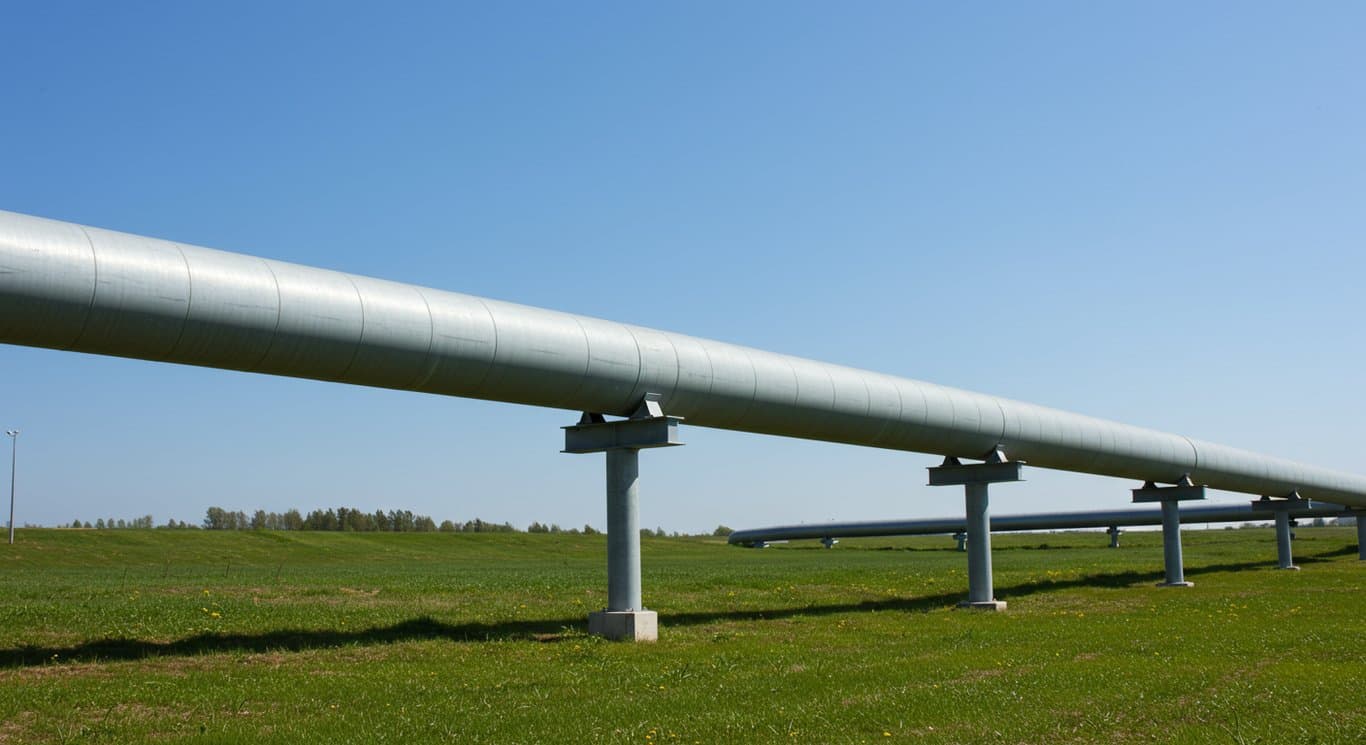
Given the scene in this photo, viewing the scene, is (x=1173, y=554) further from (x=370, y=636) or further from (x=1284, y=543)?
(x=370, y=636)

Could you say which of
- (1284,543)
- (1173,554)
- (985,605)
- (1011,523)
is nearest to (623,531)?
(985,605)

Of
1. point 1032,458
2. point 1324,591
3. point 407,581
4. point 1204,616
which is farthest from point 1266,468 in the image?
point 407,581

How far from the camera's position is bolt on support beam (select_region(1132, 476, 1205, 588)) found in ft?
126

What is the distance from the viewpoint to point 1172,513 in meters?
39.8

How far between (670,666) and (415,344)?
6.27 meters

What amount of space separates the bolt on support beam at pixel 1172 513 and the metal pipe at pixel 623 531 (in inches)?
961

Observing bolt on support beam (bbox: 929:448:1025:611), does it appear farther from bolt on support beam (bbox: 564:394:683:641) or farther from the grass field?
bolt on support beam (bbox: 564:394:683:641)

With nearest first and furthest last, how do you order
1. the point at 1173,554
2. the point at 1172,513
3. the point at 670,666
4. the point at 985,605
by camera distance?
the point at 670,666, the point at 985,605, the point at 1173,554, the point at 1172,513

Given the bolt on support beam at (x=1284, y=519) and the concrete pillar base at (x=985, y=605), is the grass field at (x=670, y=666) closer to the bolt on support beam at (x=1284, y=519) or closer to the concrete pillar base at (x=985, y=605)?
the concrete pillar base at (x=985, y=605)

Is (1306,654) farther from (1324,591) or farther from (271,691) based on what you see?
(1324,591)

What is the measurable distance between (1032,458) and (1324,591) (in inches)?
381

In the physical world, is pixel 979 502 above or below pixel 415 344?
below

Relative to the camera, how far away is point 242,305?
15867mm

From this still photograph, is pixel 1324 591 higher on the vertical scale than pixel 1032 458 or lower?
lower
